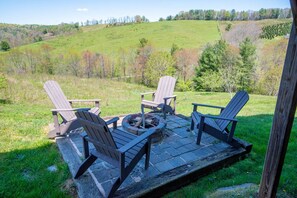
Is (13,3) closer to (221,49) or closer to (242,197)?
(221,49)

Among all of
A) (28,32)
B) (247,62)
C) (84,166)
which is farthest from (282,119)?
(28,32)

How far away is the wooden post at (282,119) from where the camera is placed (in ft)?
4.41

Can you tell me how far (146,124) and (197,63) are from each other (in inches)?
678

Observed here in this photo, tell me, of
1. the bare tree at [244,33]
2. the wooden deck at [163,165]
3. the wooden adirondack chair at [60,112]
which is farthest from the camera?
the bare tree at [244,33]

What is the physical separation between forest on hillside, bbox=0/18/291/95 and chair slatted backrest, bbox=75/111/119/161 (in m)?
13.1

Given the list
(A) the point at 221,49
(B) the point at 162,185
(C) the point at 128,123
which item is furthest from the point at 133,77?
(B) the point at 162,185

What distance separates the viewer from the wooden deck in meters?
2.09

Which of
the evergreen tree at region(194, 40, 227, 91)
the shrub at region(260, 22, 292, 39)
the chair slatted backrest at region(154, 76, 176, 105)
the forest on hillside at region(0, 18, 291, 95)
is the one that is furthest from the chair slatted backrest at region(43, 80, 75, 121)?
the shrub at region(260, 22, 292, 39)

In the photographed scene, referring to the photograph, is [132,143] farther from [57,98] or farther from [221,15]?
[221,15]

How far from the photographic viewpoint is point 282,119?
1.47m

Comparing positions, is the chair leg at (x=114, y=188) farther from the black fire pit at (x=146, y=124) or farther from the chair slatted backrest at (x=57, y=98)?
the chair slatted backrest at (x=57, y=98)

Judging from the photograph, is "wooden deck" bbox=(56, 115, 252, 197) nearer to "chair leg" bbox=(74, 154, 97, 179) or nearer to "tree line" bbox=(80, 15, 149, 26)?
"chair leg" bbox=(74, 154, 97, 179)

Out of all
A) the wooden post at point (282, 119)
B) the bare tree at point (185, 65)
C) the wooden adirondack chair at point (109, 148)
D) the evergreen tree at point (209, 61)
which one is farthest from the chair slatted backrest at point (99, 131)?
the bare tree at point (185, 65)

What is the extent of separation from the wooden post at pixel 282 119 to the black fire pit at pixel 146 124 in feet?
5.44
